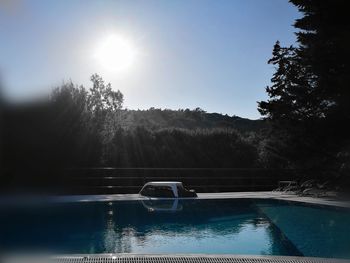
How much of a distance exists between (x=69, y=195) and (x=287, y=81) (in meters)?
8.66

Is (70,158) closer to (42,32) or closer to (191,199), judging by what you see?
(191,199)

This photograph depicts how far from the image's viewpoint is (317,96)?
44.2ft

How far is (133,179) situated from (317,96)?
7190mm

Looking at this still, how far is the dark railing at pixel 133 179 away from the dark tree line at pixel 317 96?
91 centimetres

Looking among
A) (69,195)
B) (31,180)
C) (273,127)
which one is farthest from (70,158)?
(273,127)

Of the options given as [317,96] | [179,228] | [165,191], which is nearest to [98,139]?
[165,191]

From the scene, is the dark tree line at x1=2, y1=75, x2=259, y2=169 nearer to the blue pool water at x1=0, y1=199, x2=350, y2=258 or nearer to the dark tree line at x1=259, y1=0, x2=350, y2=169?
the blue pool water at x1=0, y1=199, x2=350, y2=258

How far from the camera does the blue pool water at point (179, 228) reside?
689 cm

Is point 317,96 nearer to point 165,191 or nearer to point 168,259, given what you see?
point 165,191

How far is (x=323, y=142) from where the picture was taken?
13.1 m

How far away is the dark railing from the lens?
11.3 meters

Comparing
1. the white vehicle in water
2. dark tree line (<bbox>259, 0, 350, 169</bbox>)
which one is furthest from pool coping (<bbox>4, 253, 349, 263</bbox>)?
dark tree line (<bbox>259, 0, 350, 169</bbox>)

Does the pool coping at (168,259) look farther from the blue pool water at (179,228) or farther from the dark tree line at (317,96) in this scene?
the dark tree line at (317,96)

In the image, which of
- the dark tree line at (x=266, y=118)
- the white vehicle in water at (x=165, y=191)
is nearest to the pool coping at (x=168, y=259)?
the dark tree line at (x=266, y=118)
